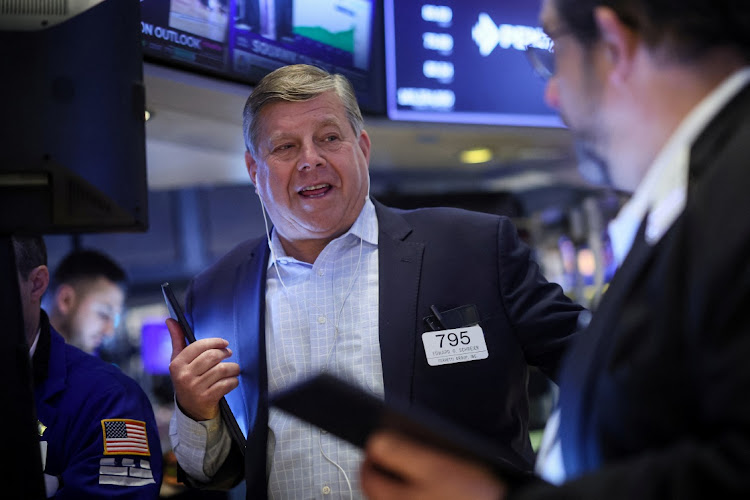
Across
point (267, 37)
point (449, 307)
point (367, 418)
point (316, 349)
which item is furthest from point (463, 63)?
point (367, 418)

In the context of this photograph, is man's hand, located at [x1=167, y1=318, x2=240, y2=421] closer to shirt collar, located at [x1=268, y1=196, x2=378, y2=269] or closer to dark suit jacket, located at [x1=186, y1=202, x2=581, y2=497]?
dark suit jacket, located at [x1=186, y1=202, x2=581, y2=497]

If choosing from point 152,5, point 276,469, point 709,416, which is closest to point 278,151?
point 152,5

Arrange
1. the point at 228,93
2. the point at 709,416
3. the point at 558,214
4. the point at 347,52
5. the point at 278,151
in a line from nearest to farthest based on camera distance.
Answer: the point at 709,416, the point at 278,151, the point at 347,52, the point at 228,93, the point at 558,214

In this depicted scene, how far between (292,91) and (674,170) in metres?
1.22

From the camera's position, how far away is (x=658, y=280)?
2.60ft

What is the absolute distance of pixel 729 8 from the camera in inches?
32.1

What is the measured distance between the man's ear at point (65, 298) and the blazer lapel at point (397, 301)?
2.57m

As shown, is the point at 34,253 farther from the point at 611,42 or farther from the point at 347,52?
the point at 611,42

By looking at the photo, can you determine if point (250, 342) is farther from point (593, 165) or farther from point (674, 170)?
point (674, 170)

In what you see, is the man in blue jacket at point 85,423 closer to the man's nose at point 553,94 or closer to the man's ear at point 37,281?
the man's ear at point 37,281

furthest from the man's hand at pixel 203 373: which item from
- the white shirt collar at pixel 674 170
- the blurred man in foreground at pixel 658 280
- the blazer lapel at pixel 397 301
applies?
the white shirt collar at pixel 674 170

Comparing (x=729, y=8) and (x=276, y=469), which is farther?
(x=276, y=469)

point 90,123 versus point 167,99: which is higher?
point 167,99

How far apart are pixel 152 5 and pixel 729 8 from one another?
1.77 m
